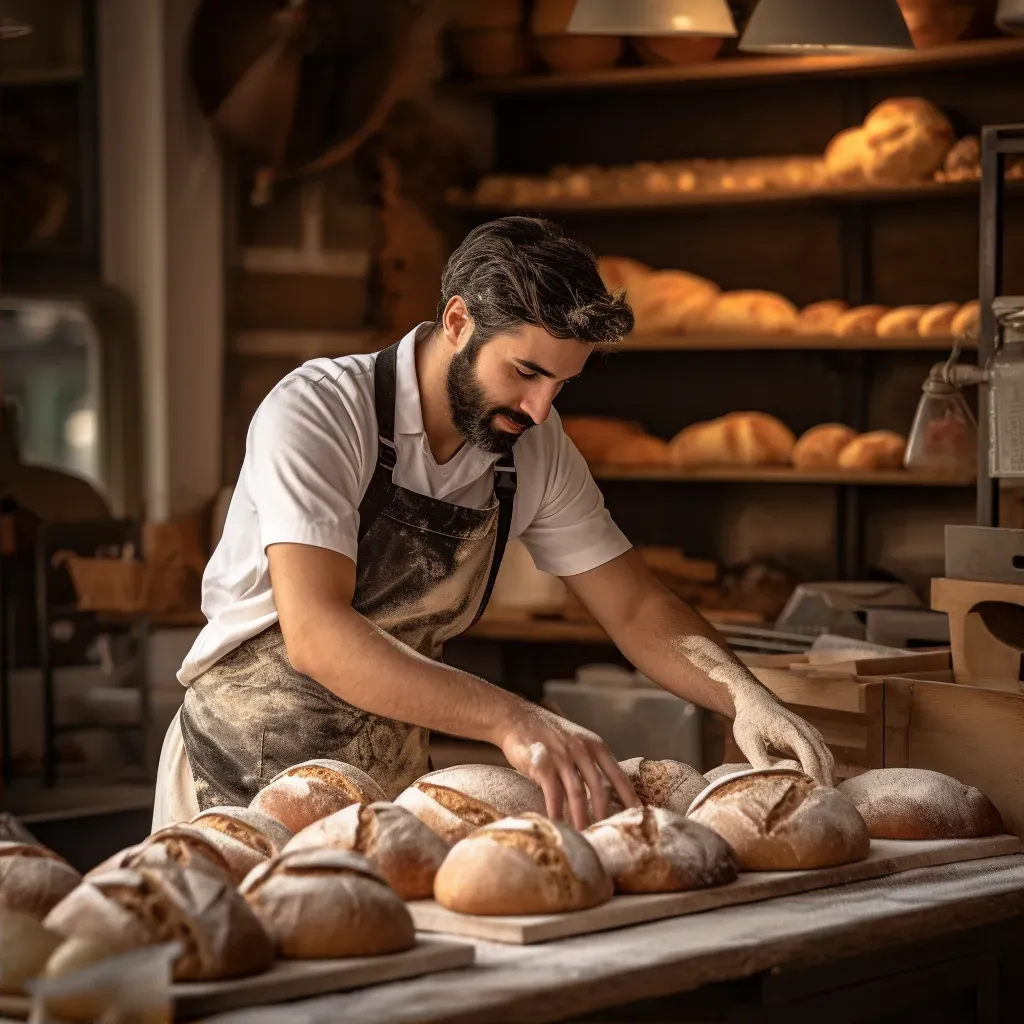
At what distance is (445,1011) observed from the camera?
1.32 meters

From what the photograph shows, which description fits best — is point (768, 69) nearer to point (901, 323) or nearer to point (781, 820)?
point (901, 323)

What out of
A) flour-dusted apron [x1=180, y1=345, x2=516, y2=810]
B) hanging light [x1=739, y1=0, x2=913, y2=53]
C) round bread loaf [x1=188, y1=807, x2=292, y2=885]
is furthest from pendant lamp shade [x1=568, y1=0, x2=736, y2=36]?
round bread loaf [x1=188, y1=807, x2=292, y2=885]

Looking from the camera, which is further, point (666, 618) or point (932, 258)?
point (932, 258)

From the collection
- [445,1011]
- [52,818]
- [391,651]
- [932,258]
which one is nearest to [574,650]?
[932,258]

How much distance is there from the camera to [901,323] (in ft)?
14.5

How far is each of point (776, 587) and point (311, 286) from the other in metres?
1.57

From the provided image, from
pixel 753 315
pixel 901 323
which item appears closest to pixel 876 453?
pixel 901 323

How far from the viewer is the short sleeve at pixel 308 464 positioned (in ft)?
6.82

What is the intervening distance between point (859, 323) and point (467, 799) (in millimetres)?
2952

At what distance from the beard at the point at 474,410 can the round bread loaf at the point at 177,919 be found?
949mm

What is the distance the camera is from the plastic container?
3.66 metres

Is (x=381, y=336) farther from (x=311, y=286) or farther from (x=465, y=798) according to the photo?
(x=465, y=798)

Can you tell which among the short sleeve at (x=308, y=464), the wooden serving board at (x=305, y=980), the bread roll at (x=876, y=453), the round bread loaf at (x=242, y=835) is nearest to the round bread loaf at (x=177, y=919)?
the wooden serving board at (x=305, y=980)

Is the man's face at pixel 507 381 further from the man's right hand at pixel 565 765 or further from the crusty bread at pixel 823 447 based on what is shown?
the crusty bread at pixel 823 447
